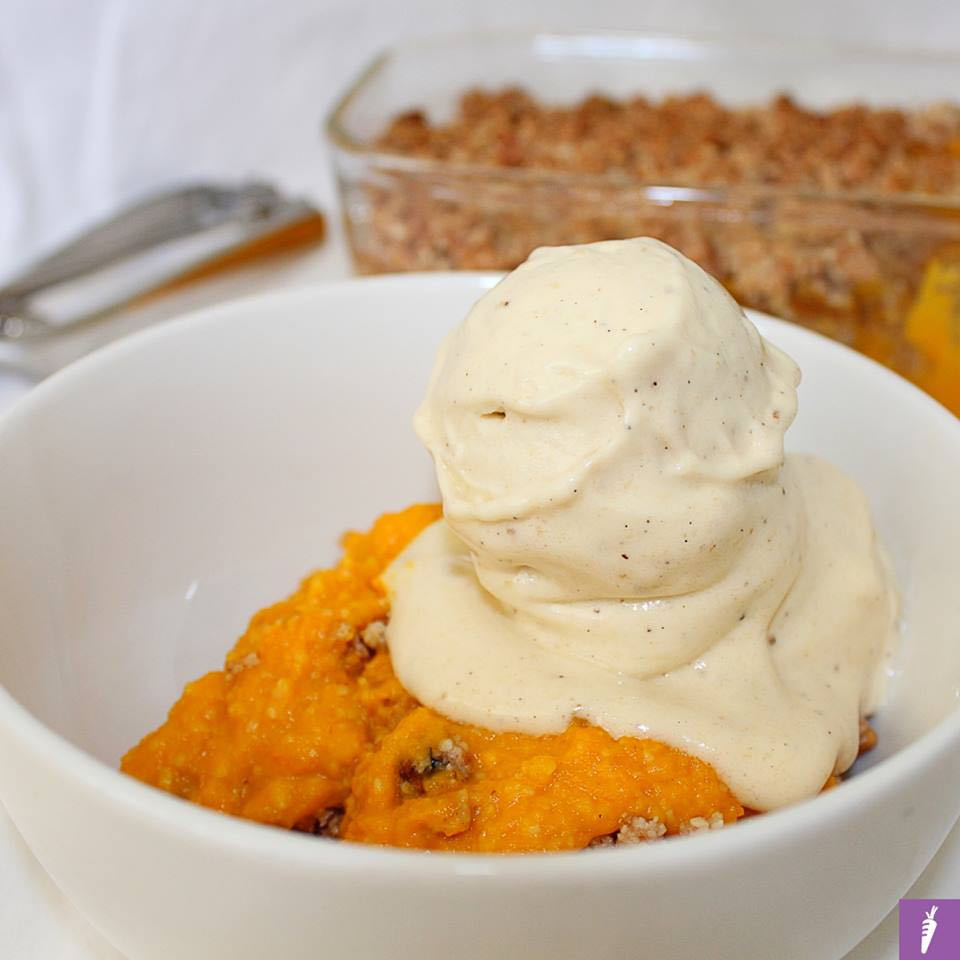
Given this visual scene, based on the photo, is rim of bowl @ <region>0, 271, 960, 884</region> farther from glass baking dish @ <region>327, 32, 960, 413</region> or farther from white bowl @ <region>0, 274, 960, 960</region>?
glass baking dish @ <region>327, 32, 960, 413</region>

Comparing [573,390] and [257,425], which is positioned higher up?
[573,390]

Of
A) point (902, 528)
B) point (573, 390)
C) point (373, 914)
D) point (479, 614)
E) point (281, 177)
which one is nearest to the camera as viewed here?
point (373, 914)

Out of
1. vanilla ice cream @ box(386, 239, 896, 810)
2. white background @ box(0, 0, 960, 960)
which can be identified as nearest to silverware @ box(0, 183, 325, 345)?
white background @ box(0, 0, 960, 960)

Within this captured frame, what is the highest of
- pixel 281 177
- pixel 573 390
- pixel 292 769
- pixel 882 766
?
pixel 573 390

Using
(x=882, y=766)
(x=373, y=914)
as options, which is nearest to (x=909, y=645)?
(x=882, y=766)

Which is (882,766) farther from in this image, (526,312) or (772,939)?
(526,312)

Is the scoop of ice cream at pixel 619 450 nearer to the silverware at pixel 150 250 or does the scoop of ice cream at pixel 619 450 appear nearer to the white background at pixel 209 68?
the silverware at pixel 150 250

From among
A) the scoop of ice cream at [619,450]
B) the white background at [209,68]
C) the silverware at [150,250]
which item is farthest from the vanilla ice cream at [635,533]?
the white background at [209,68]
